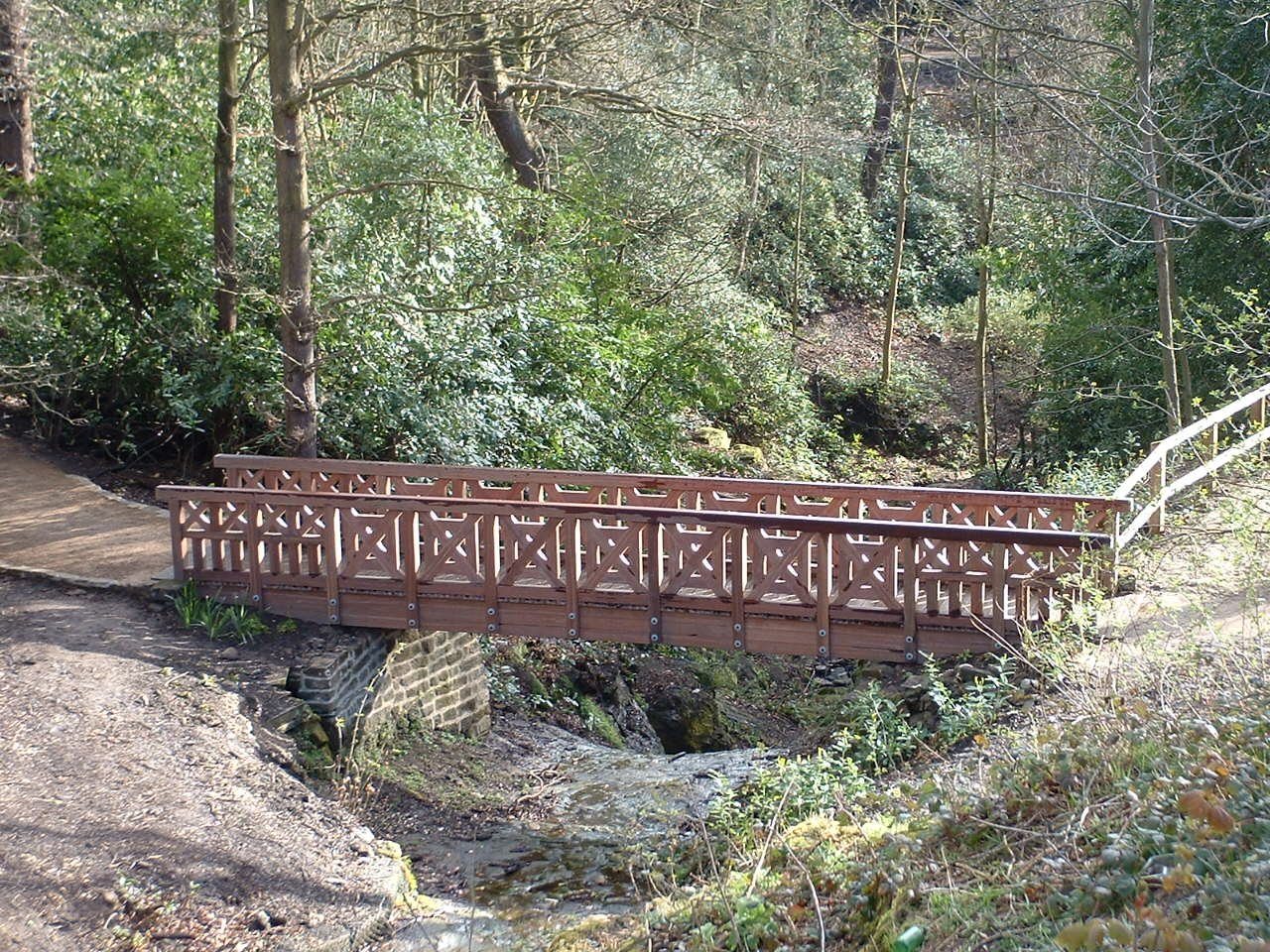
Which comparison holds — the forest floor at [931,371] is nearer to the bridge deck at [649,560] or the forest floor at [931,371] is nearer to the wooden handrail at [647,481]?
the wooden handrail at [647,481]

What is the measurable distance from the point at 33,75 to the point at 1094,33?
50.9ft

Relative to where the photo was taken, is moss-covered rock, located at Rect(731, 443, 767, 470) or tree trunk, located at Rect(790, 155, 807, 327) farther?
tree trunk, located at Rect(790, 155, 807, 327)

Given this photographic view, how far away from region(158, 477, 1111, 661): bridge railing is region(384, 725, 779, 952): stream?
1.35 m

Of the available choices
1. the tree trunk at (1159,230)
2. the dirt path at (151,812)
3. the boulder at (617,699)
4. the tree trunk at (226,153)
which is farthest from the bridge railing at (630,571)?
the tree trunk at (1159,230)

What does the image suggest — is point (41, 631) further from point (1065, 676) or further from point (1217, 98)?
point (1217, 98)

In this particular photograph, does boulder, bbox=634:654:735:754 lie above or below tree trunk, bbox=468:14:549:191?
below

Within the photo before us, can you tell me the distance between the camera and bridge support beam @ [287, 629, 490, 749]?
9680 millimetres

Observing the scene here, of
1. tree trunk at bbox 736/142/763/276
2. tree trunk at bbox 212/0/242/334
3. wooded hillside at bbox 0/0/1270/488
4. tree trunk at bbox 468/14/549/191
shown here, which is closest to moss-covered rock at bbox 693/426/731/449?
wooded hillside at bbox 0/0/1270/488

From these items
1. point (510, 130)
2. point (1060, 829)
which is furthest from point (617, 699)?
point (510, 130)

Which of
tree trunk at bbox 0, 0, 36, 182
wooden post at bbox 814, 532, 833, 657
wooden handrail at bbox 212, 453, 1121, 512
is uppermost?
tree trunk at bbox 0, 0, 36, 182

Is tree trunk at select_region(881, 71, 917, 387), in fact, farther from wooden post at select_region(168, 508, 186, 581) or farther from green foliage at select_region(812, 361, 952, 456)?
wooden post at select_region(168, 508, 186, 581)

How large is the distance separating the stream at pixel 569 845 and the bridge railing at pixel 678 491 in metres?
2.18

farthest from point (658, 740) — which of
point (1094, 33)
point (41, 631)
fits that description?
point (1094, 33)

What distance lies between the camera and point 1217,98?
47.9 feet
